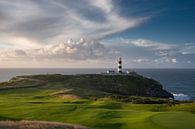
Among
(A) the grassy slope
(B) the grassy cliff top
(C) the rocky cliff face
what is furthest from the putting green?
(C) the rocky cliff face

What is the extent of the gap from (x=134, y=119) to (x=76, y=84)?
7063 centimetres

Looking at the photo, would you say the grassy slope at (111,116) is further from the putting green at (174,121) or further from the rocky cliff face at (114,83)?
the rocky cliff face at (114,83)

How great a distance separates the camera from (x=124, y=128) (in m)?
31.1

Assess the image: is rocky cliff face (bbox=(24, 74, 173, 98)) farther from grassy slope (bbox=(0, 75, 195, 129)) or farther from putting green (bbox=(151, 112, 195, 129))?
putting green (bbox=(151, 112, 195, 129))

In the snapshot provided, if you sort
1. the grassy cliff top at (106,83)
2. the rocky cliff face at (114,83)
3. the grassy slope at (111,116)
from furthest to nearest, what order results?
the rocky cliff face at (114,83) → the grassy cliff top at (106,83) → the grassy slope at (111,116)

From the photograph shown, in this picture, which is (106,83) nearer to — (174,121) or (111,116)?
(111,116)

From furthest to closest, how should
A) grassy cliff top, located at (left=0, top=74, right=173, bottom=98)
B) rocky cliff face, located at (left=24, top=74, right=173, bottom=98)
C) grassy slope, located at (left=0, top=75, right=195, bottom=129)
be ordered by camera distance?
rocky cliff face, located at (left=24, top=74, right=173, bottom=98)
grassy cliff top, located at (left=0, top=74, right=173, bottom=98)
grassy slope, located at (left=0, top=75, right=195, bottom=129)

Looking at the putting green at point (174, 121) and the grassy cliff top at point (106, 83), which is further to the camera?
the grassy cliff top at point (106, 83)

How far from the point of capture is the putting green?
29.7 metres

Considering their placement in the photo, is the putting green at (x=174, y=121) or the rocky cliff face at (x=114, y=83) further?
the rocky cliff face at (x=114, y=83)

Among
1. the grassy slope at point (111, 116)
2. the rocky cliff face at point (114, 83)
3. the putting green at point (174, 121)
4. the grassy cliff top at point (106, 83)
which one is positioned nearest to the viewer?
the putting green at point (174, 121)

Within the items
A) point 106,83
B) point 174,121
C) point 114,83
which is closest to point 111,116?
point 174,121

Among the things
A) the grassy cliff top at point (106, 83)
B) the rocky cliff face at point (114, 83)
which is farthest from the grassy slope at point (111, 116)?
the rocky cliff face at point (114, 83)

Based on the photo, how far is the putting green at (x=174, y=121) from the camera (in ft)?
97.5
